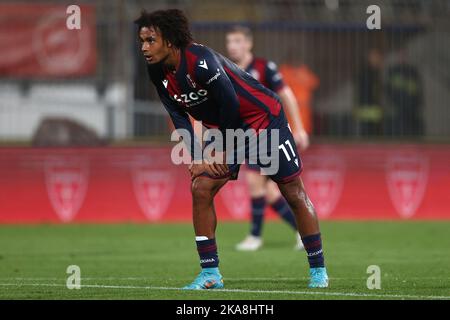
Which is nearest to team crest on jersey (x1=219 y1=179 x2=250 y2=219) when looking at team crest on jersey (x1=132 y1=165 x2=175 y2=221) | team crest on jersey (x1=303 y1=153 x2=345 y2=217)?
team crest on jersey (x1=132 y1=165 x2=175 y2=221)

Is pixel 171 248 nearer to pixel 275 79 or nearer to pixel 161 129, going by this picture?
pixel 275 79

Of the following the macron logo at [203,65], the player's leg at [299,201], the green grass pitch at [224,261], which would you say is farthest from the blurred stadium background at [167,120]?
the macron logo at [203,65]

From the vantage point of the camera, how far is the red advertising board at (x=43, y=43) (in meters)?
19.1

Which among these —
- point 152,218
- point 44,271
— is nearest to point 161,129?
point 152,218

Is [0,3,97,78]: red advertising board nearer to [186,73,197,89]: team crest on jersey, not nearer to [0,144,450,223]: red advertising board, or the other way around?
[0,144,450,223]: red advertising board

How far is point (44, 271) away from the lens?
35.4 feet

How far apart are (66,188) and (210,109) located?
854 cm

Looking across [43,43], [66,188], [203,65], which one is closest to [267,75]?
[203,65]

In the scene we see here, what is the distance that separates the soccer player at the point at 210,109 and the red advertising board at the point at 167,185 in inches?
319

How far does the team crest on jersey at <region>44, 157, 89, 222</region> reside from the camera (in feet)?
56.2

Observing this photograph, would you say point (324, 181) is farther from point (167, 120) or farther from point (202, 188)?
point (202, 188)

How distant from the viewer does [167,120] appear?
18.6m

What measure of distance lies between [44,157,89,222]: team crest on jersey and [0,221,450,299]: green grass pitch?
479mm

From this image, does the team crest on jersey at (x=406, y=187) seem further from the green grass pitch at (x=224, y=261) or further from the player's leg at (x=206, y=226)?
the player's leg at (x=206, y=226)
